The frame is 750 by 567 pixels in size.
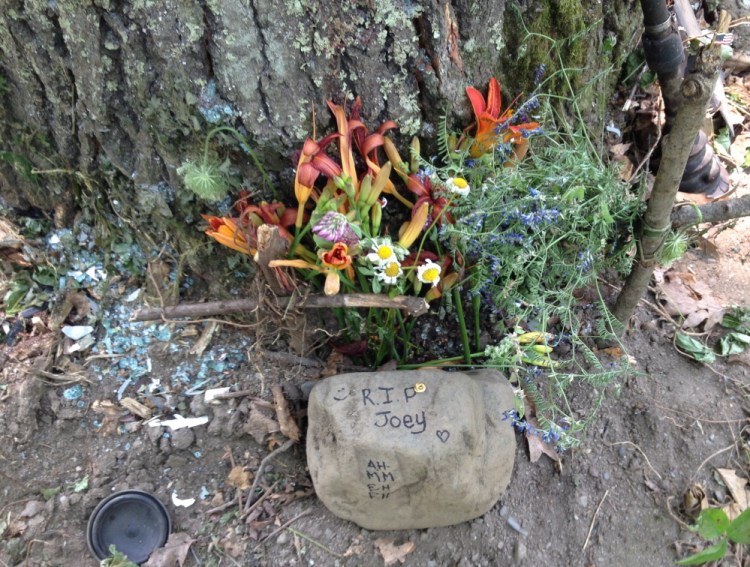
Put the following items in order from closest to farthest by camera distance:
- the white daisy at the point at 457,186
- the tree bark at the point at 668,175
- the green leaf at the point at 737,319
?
the tree bark at the point at 668,175
the white daisy at the point at 457,186
the green leaf at the point at 737,319

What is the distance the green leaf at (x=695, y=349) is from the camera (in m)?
2.23

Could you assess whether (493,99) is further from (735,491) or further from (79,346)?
(79,346)

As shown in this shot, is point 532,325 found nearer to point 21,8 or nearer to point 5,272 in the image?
point 21,8

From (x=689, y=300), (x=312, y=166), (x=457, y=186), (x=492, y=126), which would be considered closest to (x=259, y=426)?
(x=312, y=166)

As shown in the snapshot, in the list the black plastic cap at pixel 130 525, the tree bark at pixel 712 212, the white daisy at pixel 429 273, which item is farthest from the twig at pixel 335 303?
the tree bark at pixel 712 212

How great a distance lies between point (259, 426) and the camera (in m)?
2.01

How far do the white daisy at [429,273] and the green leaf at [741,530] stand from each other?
1081mm

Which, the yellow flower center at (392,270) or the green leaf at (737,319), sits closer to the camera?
the yellow flower center at (392,270)

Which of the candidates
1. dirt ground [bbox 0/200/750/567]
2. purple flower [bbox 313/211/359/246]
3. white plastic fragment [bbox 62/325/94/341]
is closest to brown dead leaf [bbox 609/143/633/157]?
dirt ground [bbox 0/200/750/567]

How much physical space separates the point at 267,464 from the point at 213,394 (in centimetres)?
32

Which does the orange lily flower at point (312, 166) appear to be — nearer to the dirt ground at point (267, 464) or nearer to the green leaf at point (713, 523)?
the dirt ground at point (267, 464)

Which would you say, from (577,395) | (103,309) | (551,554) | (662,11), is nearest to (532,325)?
(577,395)

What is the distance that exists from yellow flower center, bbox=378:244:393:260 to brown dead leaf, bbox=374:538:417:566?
3.07 ft

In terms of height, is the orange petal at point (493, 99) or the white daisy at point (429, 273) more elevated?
the orange petal at point (493, 99)
